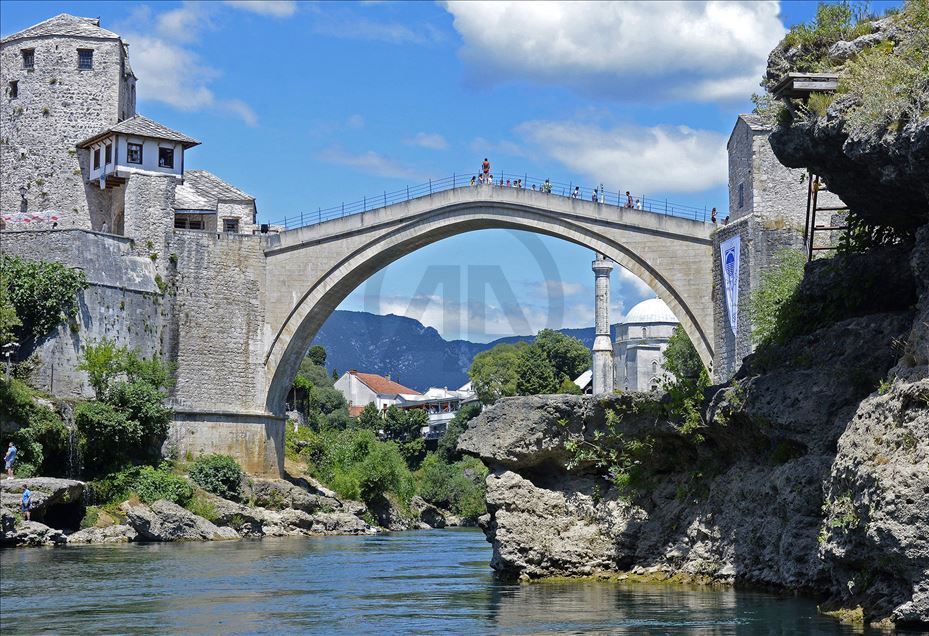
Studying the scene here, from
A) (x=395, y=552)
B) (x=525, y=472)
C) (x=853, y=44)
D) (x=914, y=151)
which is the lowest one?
(x=395, y=552)

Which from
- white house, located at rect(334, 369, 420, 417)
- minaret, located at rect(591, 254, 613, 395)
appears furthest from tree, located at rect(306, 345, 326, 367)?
minaret, located at rect(591, 254, 613, 395)

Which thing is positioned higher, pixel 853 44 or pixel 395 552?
pixel 853 44

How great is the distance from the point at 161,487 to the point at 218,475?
8.49ft

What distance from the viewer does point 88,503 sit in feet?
106

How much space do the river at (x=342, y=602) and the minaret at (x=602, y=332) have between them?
142 feet

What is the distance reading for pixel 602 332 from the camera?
229ft

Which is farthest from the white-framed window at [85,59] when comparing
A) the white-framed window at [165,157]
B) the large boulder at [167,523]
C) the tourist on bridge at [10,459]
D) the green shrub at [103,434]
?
the tourist on bridge at [10,459]

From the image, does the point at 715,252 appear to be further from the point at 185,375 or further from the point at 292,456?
the point at 292,456

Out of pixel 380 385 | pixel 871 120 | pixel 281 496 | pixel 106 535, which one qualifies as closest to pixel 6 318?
pixel 106 535

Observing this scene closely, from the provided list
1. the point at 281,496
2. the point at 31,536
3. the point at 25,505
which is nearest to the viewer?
the point at 31,536

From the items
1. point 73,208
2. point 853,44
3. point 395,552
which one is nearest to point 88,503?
point 395,552

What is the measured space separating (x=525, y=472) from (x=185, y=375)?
23.2m

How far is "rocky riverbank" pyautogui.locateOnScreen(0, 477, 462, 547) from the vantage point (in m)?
27.5

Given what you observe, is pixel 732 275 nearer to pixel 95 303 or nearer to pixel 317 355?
pixel 95 303
